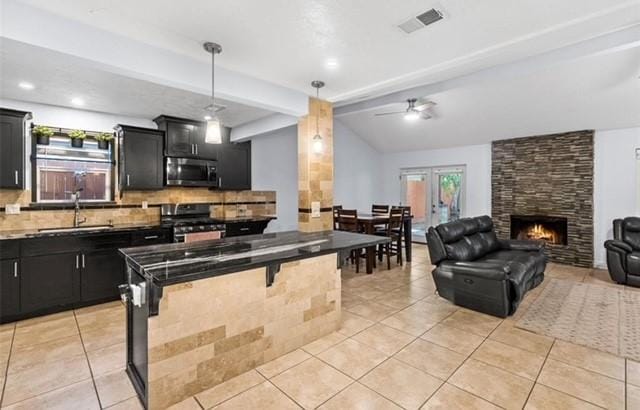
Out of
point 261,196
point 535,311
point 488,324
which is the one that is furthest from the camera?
point 261,196

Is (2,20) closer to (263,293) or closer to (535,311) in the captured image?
(263,293)

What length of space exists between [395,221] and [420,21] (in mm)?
3591

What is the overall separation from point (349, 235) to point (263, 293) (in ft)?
4.08

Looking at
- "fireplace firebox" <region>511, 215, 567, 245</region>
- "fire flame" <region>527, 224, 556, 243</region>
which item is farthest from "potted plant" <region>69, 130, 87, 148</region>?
"fire flame" <region>527, 224, 556, 243</region>

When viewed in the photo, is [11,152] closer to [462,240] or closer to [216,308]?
[216,308]

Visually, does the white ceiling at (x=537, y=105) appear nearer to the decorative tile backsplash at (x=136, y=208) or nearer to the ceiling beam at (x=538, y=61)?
the ceiling beam at (x=538, y=61)

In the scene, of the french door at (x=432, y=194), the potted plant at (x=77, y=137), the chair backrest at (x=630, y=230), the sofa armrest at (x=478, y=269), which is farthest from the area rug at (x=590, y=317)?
the potted plant at (x=77, y=137)

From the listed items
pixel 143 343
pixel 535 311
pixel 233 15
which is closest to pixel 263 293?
pixel 143 343

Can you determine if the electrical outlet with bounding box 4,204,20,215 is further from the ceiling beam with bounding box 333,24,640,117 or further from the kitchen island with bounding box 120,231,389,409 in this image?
the ceiling beam with bounding box 333,24,640,117

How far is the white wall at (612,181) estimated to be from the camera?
5105mm

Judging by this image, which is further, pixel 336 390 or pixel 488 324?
pixel 488 324

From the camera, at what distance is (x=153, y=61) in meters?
2.77

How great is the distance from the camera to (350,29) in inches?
98.8

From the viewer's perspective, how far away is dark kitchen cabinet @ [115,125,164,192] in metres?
4.39
